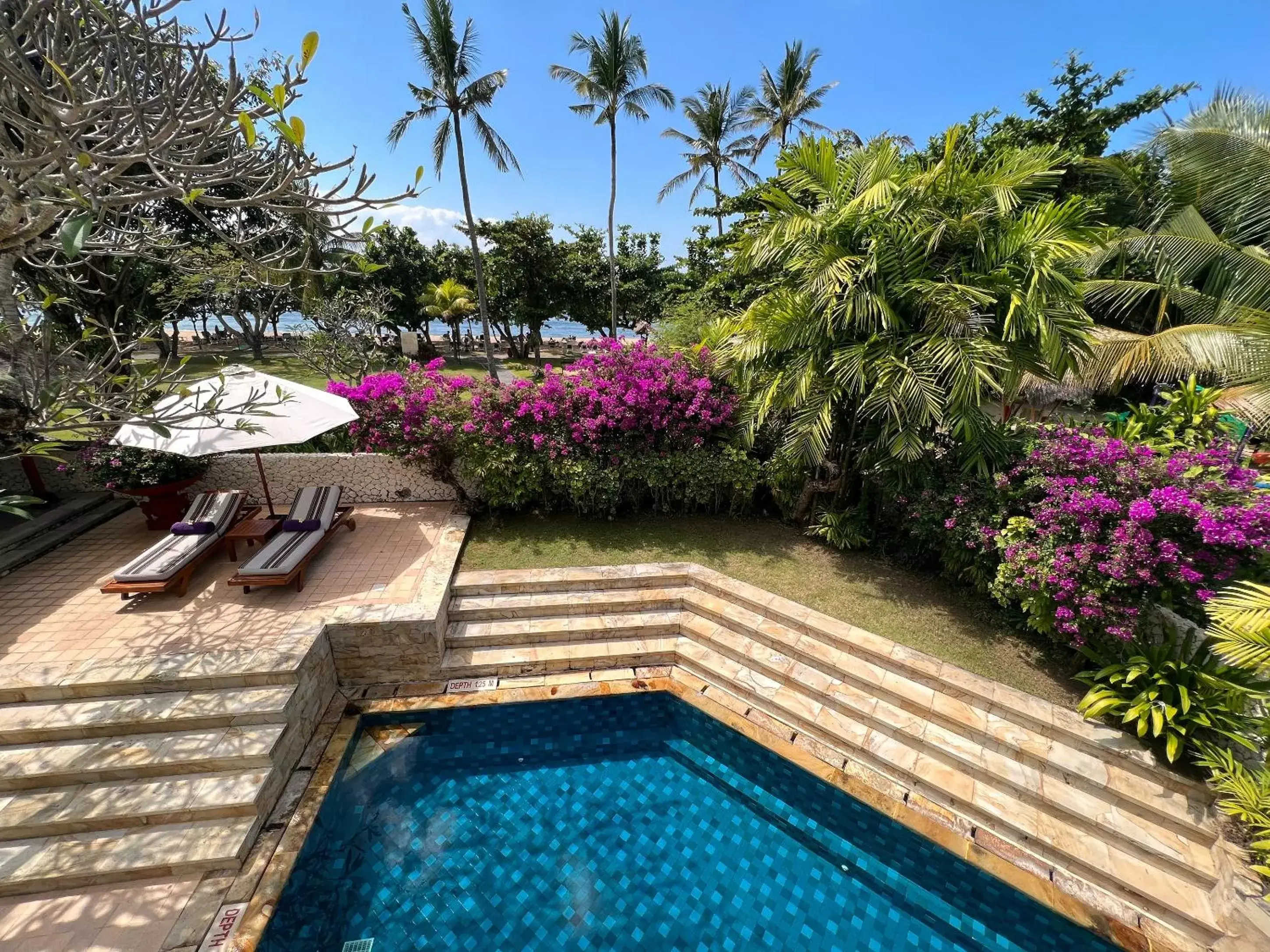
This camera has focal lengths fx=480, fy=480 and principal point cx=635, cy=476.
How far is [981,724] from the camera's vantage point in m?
5.30

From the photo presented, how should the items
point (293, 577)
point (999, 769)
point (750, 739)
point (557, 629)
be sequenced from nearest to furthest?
point (999, 769) < point (750, 739) < point (293, 577) < point (557, 629)

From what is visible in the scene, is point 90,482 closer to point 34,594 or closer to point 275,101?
point 34,594

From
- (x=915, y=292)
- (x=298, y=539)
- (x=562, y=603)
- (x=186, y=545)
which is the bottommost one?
(x=562, y=603)

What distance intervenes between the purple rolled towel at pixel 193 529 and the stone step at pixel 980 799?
772cm

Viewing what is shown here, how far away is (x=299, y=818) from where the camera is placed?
15.2ft

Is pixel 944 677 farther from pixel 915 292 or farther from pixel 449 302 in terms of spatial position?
pixel 449 302

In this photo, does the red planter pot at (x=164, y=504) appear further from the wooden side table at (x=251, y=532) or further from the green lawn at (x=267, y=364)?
the green lawn at (x=267, y=364)

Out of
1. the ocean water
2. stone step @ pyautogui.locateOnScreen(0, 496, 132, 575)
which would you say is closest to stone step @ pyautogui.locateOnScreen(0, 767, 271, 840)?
stone step @ pyautogui.locateOnScreen(0, 496, 132, 575)

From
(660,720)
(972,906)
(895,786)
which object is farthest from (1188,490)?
(660,720)

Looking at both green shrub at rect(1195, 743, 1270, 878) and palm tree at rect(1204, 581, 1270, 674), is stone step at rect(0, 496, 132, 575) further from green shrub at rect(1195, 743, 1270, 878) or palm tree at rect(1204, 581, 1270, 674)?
green shrub at rect(1195, 743, 1270, 878)

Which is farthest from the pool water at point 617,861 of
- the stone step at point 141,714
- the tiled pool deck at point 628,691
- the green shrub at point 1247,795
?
the green shrub at point 1247,795

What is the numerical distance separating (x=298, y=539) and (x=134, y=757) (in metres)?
3.30

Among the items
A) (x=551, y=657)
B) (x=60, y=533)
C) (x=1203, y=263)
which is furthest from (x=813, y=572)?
(x=60, y=533)

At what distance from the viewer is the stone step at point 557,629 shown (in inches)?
265
